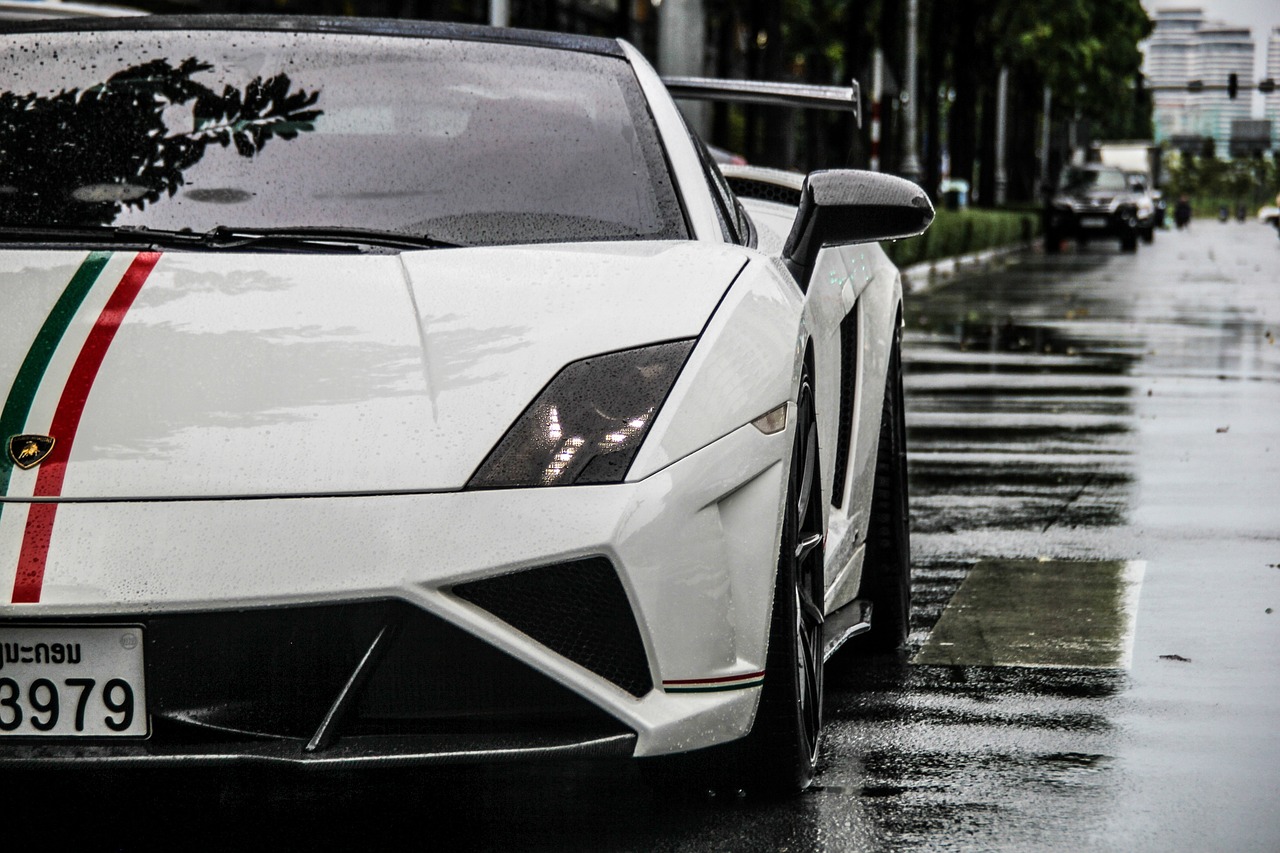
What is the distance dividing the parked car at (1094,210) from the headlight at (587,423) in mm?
47936

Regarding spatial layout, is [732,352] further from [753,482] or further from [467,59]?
[467,59]

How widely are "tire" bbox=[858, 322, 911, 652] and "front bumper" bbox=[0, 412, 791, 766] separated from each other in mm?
2097

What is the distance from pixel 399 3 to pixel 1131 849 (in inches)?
770

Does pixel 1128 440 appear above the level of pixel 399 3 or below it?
below

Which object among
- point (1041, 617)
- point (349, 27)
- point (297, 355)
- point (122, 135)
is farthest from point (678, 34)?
point (297, 355)

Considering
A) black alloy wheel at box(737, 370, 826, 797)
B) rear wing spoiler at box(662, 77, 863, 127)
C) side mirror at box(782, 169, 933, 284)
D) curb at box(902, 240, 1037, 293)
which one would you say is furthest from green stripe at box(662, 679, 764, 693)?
curb at box(902, 240, 1037, 293)

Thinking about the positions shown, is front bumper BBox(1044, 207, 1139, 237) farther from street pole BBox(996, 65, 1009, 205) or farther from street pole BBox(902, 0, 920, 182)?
street pole BBox(902, 0, 920, 182)

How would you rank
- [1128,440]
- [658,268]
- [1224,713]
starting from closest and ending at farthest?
[658,268] < [1224,713] < [1128,440]

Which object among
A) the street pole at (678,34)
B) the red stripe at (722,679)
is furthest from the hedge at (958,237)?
the red stripe at (722,679)

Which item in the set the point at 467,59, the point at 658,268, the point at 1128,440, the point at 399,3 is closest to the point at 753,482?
the point at 658,268

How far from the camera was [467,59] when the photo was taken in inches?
178

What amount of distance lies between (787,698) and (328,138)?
1.47 meters

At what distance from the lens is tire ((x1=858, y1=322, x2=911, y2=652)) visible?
5.38 meters

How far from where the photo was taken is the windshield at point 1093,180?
2058 inches
